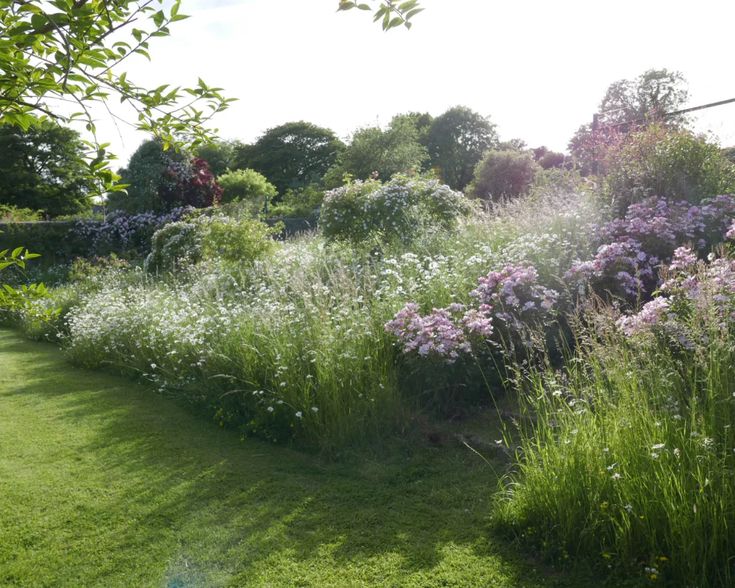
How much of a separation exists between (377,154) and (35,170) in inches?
781

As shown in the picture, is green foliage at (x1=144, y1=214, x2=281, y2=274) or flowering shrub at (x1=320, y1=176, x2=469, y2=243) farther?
green foliage at (x1=144, y1=214, x2=281, y2=274)

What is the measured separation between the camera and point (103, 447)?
15.5 feet

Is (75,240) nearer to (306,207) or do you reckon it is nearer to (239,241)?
(306,207)

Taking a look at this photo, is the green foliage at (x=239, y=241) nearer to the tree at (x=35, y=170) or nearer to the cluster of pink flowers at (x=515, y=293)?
the cluster of pink flowers at (x=515, y=293)

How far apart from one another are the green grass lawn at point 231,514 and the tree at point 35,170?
27993 mm

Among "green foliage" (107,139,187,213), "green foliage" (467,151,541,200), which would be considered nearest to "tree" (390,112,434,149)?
"green foliage" (467,151,541,200)

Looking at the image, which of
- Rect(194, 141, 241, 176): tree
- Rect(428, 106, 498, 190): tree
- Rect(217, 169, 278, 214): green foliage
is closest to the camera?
Rect(217, 169, 278, 214): green foliage

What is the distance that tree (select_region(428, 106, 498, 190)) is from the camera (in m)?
34.6

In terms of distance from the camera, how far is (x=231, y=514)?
346 cm

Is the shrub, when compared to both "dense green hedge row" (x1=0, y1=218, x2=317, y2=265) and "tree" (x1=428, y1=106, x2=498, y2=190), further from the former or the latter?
"tree" (x1=428, y1=106, x2=498, y2=190)

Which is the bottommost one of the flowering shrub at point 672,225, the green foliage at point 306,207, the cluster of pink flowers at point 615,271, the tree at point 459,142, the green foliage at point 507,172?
the cluster of pink flowers at point 615,271

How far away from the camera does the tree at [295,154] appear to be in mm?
39562

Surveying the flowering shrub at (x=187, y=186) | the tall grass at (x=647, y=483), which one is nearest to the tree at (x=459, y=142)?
the flowering shrub at (x=187, y=186)

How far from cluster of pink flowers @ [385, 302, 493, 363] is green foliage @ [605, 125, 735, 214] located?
3284 mm
